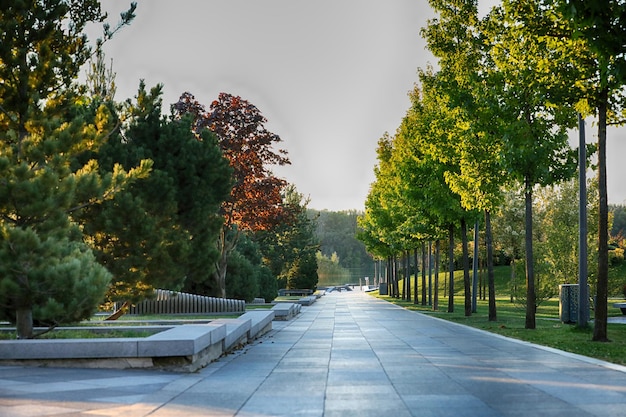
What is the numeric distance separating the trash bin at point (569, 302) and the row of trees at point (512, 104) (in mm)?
2501

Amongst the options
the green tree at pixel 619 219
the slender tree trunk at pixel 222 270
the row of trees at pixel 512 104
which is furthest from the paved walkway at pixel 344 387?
the green tree at pixel 619 219

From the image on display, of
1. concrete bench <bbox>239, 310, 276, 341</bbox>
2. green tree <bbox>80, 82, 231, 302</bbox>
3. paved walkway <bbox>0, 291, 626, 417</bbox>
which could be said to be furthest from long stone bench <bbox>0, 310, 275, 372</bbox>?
concrete bench <bbox>239, 310, 276, 341</bbox>

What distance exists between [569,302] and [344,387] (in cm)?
1686

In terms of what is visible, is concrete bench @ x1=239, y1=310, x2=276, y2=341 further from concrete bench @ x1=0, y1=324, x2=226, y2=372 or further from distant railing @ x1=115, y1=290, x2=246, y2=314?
distant railing @ x1=115, y1=290, x2=246, y2=314

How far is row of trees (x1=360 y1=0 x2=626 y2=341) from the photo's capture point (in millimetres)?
16703

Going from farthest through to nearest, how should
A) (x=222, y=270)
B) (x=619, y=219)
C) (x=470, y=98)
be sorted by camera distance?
(x=619, y=219) → (x=222, y=270) → (x=470, y=98)

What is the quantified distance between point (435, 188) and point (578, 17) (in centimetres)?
1995

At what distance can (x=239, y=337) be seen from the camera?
51.5 feet

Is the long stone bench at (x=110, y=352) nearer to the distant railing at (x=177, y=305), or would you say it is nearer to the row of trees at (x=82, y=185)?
the row of trees at (x=82, y=185)

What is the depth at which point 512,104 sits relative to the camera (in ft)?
66.1

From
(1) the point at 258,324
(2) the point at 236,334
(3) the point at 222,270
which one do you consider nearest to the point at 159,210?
(1) the point at 258,324

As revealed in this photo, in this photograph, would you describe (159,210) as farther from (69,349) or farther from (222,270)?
(222,270)

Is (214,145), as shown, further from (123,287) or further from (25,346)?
(25,346)

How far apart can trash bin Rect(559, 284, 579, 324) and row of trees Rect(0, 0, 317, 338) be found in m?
11.8
